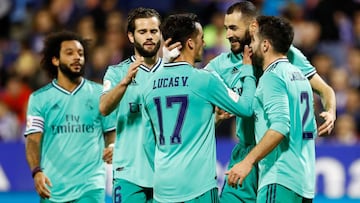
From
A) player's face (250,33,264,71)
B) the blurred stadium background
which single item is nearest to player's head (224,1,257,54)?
player's face (250,33,264,71)

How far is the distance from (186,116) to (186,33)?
579 mm

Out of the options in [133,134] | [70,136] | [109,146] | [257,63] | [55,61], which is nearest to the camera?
[257,63]

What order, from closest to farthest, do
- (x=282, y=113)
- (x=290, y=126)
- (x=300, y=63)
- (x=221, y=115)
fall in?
1. (x=282, y=113)
2. (x=290, y=126)
3. (x=300, y=63)
4. (x=221, y=115)

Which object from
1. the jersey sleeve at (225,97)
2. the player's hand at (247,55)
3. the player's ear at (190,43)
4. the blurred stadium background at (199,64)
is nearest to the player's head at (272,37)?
the player's hand at (247,55)

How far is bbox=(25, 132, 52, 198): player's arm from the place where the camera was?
856cm

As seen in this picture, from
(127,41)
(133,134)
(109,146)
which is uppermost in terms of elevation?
(127,41)

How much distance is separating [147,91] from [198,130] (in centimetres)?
49

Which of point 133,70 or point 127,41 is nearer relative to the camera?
point 133,70

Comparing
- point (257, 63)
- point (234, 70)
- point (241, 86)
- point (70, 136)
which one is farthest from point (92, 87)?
point (257, 63)

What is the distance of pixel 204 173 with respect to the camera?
23.3 ft

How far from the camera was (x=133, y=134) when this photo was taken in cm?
805

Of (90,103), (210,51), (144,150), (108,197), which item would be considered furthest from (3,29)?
(144,150)

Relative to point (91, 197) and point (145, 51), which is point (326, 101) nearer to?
point (145, 51)

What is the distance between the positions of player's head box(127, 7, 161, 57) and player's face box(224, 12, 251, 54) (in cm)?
71
